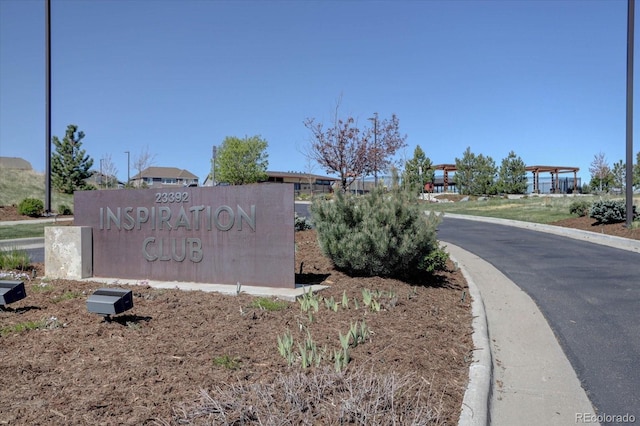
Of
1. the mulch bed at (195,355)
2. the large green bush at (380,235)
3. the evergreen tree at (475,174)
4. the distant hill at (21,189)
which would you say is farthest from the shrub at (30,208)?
the evergreen tree at (475,174)

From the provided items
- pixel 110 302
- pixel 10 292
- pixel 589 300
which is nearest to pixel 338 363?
pixel 110 302

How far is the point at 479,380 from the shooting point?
14.1 feet

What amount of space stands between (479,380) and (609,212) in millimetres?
17044

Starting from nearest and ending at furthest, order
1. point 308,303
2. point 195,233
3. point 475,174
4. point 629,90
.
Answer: point 308,303 < point 195,233 < point 629,90 < point 475,174

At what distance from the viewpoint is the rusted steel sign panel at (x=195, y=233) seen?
7383 mm

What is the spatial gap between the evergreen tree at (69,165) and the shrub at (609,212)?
3883cm

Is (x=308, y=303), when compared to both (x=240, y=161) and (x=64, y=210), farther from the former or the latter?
(x=240, y=161)

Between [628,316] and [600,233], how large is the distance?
11370 mm

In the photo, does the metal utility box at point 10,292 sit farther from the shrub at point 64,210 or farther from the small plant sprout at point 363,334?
the shrub at point 64,210

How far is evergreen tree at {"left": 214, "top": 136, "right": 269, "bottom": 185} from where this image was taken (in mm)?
59938

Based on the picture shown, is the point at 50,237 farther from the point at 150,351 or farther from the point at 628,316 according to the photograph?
the point at 628,316

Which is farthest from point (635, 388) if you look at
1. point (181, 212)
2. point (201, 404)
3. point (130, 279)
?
point (130, 279)

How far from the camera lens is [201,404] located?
3299 millimetres

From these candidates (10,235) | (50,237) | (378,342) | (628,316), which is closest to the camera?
(378,342)
